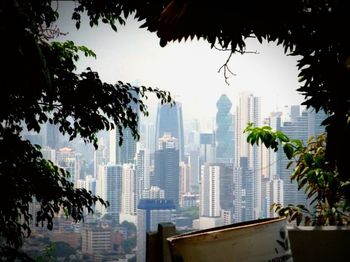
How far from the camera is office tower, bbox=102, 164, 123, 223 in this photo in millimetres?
4309

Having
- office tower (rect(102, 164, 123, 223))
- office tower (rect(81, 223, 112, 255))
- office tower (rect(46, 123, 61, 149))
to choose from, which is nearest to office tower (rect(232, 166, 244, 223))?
office tower (rect(102, 164, 123, 223))

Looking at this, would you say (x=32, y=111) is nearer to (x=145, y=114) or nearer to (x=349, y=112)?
(x=145, y=114)

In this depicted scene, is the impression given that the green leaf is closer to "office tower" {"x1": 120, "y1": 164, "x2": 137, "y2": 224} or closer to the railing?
the railing

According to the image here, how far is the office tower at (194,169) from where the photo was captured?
4570mm

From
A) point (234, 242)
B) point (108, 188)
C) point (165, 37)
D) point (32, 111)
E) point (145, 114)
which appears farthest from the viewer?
point (108, 188)

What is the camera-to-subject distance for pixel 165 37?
0.84m

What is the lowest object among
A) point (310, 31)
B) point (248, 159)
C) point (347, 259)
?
point (347, 259)

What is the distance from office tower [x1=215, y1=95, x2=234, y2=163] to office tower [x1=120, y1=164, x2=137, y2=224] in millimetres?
1084

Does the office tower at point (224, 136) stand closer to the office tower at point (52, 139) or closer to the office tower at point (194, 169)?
the office tower at point (194, 169)

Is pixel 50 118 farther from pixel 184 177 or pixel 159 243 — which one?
pixel 184 177

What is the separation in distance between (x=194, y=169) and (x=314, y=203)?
1.62 m

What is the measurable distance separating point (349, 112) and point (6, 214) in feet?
6.09

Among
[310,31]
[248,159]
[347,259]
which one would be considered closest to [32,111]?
[310,31]

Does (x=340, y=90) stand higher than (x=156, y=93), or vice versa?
(x=156, y=93)
